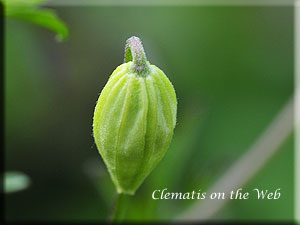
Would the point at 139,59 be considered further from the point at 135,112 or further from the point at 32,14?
the point at 32,14

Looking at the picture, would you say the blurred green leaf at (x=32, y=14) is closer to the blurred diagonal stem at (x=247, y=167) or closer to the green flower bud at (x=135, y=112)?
the green flower bud at (x=135, y=112)

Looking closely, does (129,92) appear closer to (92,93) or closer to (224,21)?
(92,93)

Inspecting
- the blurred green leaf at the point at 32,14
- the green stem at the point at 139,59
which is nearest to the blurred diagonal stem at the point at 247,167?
the blurred green leaf at the point at 32,14

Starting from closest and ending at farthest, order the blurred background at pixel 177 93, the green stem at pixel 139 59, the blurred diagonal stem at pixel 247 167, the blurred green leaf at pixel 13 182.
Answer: the green stem at pixel 139 59 < the blurred green leaf at pixel 13 182 < the blurred diagonal stem at pixel 247 167 < the blurred background at pixel 177 93

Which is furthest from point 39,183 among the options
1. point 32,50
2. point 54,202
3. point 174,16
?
point 174,16

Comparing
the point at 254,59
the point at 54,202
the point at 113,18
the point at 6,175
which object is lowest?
the point at 54,202
